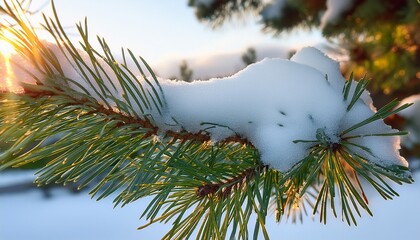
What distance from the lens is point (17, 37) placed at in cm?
65

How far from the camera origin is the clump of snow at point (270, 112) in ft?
2.43

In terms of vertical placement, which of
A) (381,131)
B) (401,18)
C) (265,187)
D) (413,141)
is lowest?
(265,187)

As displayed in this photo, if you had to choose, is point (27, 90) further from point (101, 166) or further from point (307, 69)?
point (307, 69)

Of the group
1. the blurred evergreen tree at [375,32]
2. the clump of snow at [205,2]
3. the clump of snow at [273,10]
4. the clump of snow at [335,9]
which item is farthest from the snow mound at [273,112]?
the clump of snow at [205,2]

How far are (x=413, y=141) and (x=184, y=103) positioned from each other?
1875mm

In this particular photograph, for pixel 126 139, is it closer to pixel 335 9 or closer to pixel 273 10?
pixel 335 9

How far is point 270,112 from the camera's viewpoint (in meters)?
0.75

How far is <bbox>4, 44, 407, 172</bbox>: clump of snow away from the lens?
740 millimetres

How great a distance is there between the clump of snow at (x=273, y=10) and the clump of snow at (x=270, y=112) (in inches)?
116

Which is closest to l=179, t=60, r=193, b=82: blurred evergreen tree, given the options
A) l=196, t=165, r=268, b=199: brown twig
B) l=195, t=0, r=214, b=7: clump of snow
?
l=195, t=0, r=214, b=7: clump of snow

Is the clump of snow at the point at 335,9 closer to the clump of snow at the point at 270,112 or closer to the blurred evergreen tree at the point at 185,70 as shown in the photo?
the clump of snow at the point at 270,112

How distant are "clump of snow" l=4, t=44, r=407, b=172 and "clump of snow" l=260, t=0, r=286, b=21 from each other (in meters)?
2.95

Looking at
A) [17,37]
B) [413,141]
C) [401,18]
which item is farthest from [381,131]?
[401,18]

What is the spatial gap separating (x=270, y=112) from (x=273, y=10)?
3.05m
